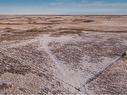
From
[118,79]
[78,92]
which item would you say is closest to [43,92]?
[78,92]

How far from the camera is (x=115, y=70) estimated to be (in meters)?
24.3

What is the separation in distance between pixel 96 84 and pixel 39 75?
16.8ft

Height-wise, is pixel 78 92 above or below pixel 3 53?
below

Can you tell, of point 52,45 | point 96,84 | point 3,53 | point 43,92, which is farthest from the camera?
point 52,45

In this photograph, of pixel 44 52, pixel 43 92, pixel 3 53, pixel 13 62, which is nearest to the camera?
pixel 43 92

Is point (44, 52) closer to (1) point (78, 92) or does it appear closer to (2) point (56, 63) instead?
(2) point (56, 63)

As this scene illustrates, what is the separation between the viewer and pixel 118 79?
71.4ft

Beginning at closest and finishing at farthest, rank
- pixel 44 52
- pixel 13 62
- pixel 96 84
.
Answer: pixel 96 84 → pixel 13 62 → pixel 44 52

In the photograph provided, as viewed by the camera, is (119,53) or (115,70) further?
(119,53)

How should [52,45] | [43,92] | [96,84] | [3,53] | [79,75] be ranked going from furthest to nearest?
[52,45], [3,53], [79,75], [96,84], [43,92]

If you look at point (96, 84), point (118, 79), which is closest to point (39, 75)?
point (96, 84)

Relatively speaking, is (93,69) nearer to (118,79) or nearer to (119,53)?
(118,79)

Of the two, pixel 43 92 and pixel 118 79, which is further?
pixel 118 79

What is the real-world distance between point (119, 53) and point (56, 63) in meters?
9.91
